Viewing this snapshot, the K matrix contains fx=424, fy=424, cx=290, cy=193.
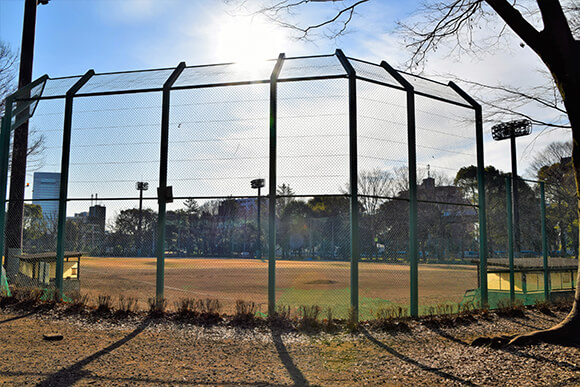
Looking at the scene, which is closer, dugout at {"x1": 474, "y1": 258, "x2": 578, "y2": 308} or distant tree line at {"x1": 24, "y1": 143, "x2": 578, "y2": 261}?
dugout at {"x1": 474, "y1": 258, "x2": 578, "y2": 308}

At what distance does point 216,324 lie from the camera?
262 inches

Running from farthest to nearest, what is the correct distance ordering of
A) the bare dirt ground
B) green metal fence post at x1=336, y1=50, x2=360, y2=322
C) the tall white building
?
the tall white building → green metal fence post at x1=336, y1=50, x2=360, y2=322 → the bare dirt ground

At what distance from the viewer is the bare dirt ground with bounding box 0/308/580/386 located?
4234 millimetres

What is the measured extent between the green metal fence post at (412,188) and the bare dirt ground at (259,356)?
2.59 feet

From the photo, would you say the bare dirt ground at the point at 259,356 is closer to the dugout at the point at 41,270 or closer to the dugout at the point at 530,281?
the dugout at the point at 41,270

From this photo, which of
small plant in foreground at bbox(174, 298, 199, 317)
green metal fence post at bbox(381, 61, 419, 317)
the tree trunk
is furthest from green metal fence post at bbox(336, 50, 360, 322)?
small plant in foreground at bbox(174, 298, 199, 317)

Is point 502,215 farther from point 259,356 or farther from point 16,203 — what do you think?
point 259,356

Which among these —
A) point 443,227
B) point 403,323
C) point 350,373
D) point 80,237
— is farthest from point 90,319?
point 443,227

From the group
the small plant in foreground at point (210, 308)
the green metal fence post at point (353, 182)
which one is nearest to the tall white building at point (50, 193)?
the small plant in foreground at point (210, 308)

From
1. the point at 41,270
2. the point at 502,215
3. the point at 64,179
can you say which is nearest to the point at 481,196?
the point at 64,179

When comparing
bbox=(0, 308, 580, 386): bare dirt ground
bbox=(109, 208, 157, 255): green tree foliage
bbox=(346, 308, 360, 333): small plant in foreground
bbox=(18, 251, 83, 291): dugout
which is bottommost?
bbox=(0, 308, 580, 386): bare dirt ground

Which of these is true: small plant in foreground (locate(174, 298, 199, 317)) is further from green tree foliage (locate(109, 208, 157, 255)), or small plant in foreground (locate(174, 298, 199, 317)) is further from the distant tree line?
green tree foliage (locate(109, 208, 157, 255))

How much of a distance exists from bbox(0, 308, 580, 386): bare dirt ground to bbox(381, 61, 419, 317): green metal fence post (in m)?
0.79

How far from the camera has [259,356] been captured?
5105mm
